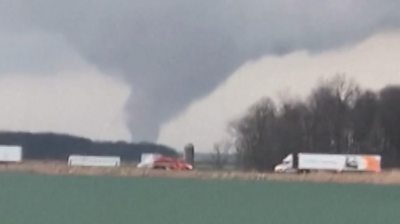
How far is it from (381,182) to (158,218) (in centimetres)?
3081

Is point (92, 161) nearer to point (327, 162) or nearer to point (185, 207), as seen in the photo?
point (327, 162)

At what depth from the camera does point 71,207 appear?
100ft

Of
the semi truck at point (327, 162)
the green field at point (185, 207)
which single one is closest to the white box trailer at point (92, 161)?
the semi truck at point (327, 162)

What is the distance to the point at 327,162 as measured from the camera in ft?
216

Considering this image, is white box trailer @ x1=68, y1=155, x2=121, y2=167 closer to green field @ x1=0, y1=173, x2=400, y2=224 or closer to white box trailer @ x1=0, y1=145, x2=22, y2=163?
white box trailer @ x1=0, y1=145, x2=22, y2=163

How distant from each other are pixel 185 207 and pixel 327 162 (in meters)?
34.4

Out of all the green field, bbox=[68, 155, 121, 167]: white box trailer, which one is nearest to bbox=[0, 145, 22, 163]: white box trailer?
bbox=[68, 155, 121, 167]: white box trailer

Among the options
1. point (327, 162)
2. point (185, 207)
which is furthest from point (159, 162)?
point (185, 207)

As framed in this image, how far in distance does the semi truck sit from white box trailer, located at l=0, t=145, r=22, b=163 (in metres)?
13.7

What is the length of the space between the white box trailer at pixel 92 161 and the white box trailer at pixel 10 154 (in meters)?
2.74

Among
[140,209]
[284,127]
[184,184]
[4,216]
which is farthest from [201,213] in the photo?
[284,127]

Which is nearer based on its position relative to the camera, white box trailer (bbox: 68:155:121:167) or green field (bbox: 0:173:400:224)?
green field (bbox: 0:173:400:224)

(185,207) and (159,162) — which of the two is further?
(159,162)

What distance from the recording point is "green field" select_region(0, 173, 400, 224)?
27.4 m
